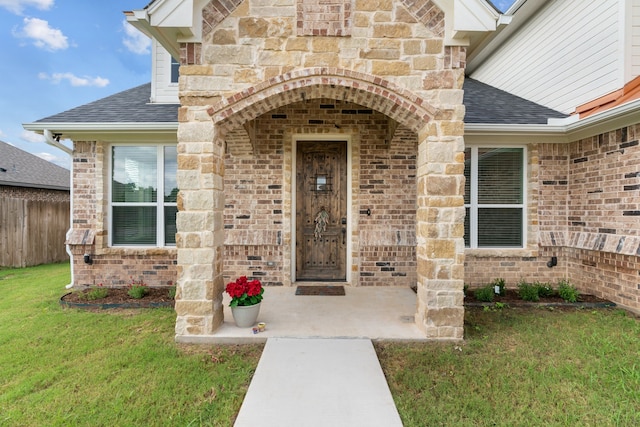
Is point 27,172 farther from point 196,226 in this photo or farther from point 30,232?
point 196,226

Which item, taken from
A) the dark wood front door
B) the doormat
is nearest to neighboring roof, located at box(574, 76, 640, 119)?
the dark wood front door

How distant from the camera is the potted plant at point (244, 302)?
3625mm

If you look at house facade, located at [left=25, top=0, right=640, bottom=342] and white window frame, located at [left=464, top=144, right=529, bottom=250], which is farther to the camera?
white window frame, located at [left=464, top=144, right=529, bottom=250]

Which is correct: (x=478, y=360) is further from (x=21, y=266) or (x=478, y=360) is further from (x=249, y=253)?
→ (x=21, y=266)

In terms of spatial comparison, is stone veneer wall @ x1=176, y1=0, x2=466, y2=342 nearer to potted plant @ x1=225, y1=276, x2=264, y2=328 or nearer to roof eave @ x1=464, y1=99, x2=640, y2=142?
potted plant @ x1=225, y1=276, x2=264, y2=328

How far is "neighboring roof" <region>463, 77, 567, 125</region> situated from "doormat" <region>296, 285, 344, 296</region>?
11.6 feet

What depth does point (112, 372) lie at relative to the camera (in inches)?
114

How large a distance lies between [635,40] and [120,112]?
873 cm

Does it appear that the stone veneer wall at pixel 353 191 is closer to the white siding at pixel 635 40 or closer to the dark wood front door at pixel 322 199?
the dark wood front door at pixel 322 199

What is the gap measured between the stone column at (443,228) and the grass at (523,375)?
36 centimetres

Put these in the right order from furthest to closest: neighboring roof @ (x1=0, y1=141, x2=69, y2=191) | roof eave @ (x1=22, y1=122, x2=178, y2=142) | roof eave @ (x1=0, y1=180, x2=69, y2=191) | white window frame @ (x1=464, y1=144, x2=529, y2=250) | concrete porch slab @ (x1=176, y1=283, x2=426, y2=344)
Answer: neighboring roof @ (x1=0, y1=141, x2=69, y2=191) → roof eave @ (x1=0, y1=180, x2=69, y2=191) → white window frame @ (x1=464, y1=144, x2=529, y2=250) → roof eave @ (x1=22, y1=122, x2=178, y2=142) → concrete porch slab @ (x1=176, y1=283, x2=426, y2=344)

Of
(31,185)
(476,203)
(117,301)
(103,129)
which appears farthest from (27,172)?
(476,203)

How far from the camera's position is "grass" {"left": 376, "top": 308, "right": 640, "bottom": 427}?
234 cm

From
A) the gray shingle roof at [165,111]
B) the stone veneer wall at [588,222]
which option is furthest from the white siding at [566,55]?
the stone veneer wall at [588,222]
